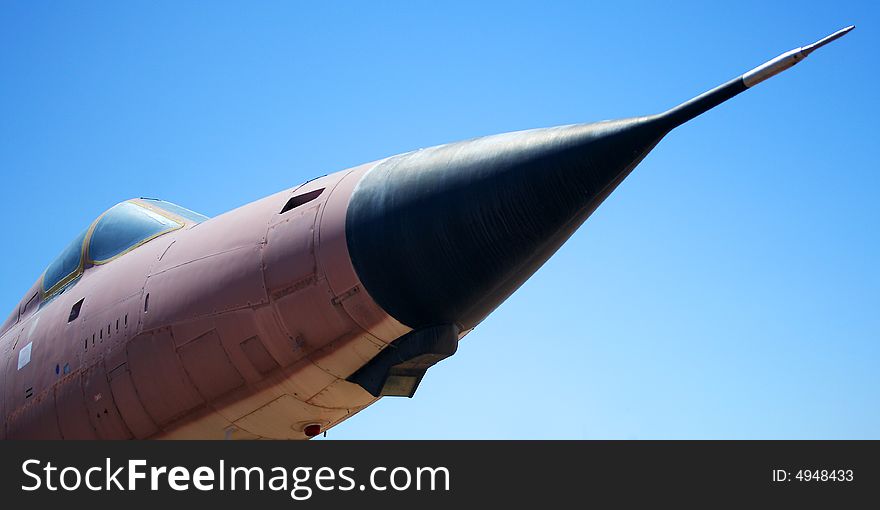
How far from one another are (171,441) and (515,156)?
4166mm

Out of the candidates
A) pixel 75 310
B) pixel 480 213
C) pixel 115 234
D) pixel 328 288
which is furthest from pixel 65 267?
pixel 480 213

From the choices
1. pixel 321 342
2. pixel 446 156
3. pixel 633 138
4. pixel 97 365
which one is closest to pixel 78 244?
pixel 97 365

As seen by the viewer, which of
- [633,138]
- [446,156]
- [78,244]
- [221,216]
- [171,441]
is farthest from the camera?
[78,244]

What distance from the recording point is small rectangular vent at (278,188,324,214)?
9.88 metres

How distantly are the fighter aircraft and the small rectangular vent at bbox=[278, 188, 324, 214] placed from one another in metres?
0.03

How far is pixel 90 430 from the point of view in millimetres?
10500

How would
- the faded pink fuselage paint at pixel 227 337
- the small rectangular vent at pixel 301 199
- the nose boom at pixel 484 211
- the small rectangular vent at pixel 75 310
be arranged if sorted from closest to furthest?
the nose boom at pixel 484 211, the faded pink fuselage paint at pixel 227 337, the small rectangular vent at pixel 301 199, the small rectangular vent at pixel 75 310

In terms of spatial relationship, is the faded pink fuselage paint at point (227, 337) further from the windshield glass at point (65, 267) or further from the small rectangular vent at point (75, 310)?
the windshield glass at point (65, 267)

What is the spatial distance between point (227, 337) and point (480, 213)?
2.62m

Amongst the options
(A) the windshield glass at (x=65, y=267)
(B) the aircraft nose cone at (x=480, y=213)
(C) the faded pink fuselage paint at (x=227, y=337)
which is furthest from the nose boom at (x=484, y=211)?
(A) the windshield glass at (x=65, y=267)

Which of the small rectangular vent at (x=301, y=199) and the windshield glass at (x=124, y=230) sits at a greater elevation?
the small rectangular vent at (x=301, y=199)

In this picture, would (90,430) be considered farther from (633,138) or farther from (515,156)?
(633,138)

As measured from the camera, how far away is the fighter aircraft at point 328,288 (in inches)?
344

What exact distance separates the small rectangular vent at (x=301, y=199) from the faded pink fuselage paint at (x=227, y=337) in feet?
0.25
